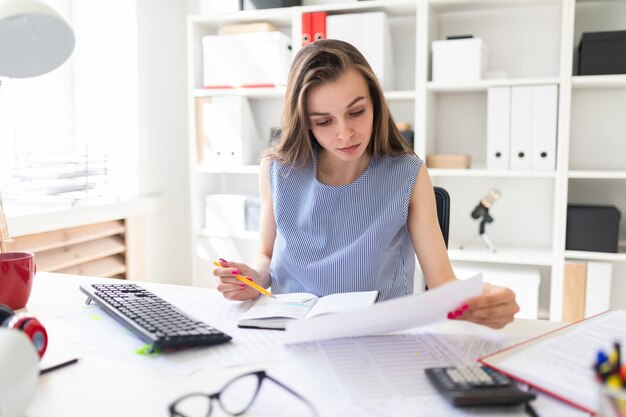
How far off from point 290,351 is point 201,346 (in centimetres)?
14

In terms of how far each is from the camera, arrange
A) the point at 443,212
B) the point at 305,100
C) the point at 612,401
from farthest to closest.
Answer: the point at 443,212 < the point at 305,100 < the point at 612,401

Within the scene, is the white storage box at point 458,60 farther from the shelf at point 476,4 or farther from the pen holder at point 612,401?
the pen holder at point 612,401

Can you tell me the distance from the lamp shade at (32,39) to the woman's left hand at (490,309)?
961 millimetres

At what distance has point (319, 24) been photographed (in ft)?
8.13

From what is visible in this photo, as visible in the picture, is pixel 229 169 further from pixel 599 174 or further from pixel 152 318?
pixel 152 318

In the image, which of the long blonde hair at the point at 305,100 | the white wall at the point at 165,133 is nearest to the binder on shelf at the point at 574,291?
the long blonde hair at the point at 305,100

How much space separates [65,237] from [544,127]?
192 centimetres

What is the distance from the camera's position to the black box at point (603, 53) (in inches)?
85.0

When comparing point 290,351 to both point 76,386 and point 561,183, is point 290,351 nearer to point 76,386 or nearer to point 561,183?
point 76,386

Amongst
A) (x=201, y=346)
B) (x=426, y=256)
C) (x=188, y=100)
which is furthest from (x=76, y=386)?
(x=188, y=100)

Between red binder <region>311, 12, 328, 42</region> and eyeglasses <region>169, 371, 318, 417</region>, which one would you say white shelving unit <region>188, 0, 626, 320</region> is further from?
eyeglasses <region>169, 371, 318, 417</region>

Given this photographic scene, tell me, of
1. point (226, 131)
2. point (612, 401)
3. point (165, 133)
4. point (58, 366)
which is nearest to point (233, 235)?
point (226, 131)

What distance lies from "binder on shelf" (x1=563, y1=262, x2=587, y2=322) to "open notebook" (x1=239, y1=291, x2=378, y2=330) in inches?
60.7

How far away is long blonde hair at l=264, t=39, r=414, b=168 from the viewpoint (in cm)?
126
